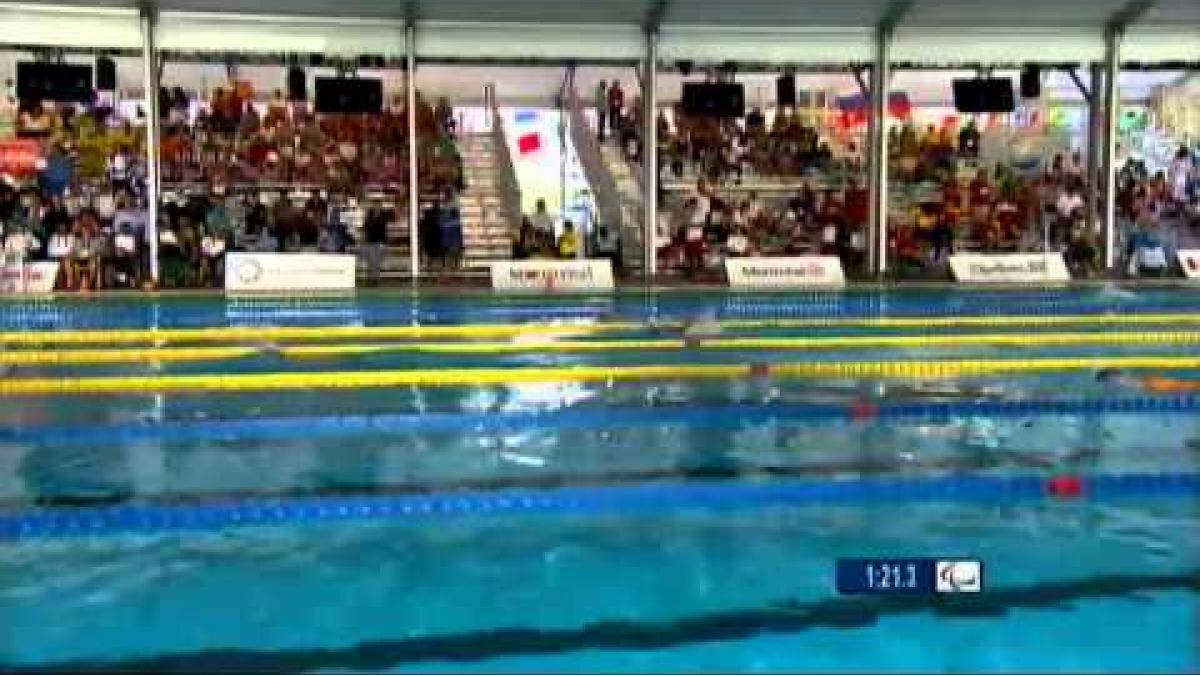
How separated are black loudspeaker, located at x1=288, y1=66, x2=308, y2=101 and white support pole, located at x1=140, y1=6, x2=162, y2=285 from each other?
177cm

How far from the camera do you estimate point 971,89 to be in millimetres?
18422

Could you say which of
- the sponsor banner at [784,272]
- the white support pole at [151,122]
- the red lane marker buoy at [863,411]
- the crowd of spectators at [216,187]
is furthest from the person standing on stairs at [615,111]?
the red lane marker buoy at [863,411]

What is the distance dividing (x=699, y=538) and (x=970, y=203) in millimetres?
16701

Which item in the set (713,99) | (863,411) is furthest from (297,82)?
(863,411)

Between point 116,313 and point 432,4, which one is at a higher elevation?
point 432,4

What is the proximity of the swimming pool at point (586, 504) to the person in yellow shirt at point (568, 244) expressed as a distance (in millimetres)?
8358

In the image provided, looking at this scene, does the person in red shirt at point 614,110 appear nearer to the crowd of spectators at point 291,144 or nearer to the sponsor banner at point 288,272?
the crowd of spectators at point 291,144

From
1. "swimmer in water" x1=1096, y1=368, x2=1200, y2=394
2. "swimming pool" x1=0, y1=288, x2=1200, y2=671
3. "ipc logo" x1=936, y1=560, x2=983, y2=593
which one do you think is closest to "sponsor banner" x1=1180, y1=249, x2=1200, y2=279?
"swimming pool" x1=0, y1=288, x2=1200, y2=671

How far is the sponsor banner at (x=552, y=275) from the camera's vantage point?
17.2 m

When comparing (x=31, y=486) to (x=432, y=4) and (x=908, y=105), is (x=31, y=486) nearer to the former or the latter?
(x=432, y=4)

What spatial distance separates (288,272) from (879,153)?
768 cm

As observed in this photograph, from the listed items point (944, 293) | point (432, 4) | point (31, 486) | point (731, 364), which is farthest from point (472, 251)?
point (31, 486)

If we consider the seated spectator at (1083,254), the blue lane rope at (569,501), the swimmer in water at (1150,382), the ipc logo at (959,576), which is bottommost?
the ipc logo at (959,576)

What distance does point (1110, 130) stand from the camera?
19000 mm
